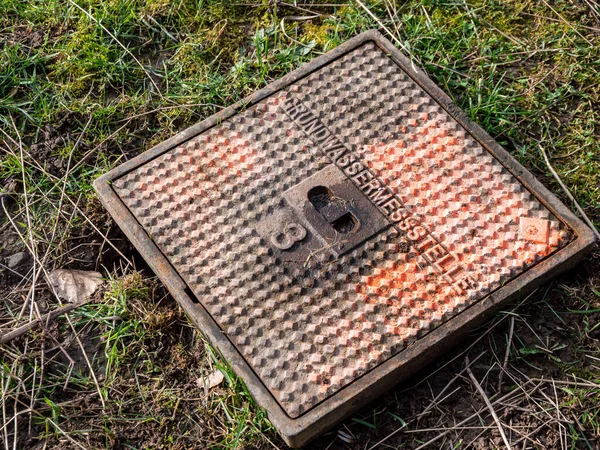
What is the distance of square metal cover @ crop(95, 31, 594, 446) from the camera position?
215cm

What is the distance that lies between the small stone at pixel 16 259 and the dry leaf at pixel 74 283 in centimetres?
14

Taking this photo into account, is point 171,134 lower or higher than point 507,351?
higher

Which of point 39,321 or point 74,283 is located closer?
point 39,321

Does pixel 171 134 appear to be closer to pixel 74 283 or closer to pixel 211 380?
pixel 74 283

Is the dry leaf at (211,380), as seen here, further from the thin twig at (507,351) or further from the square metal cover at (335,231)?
the thin twig at (507,351)

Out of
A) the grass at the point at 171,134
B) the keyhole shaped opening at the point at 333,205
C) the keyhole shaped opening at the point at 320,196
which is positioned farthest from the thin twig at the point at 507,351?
the keyhole shaped opening at the point at 320,196

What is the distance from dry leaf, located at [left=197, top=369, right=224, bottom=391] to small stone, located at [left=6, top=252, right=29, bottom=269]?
0.79 m

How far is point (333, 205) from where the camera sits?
2.38 metres

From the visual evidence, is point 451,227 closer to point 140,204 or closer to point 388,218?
point 388,218

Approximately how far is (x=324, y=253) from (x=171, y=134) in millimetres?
893

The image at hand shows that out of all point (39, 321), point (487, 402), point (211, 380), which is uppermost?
point (39, 321)

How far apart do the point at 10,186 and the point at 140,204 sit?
2.05ft

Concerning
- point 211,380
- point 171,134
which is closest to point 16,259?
point 171,134

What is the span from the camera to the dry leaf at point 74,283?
2.48 m
